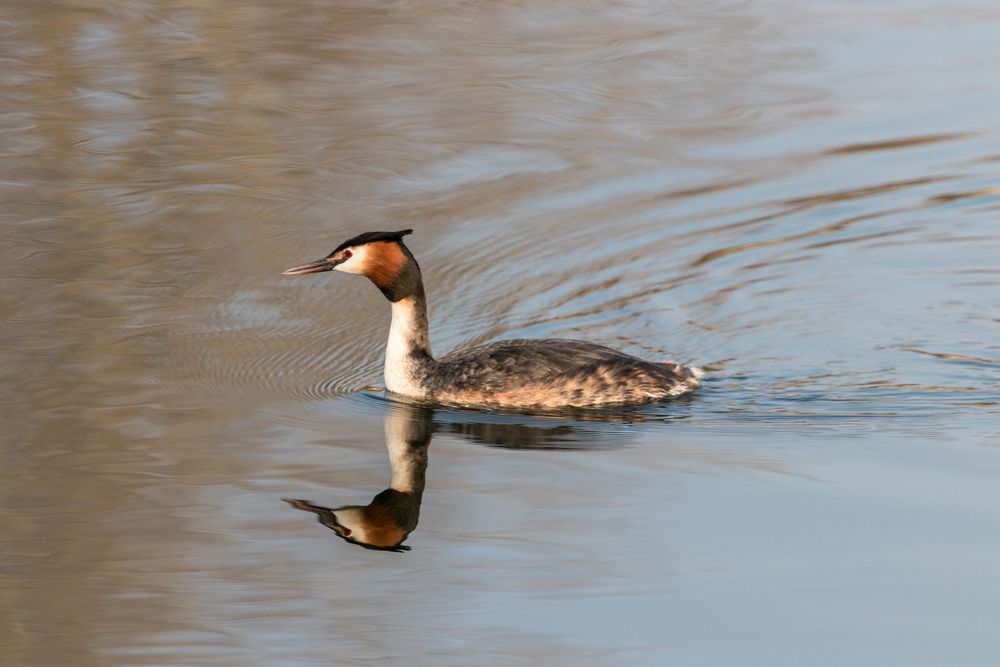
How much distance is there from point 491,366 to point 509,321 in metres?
1.45

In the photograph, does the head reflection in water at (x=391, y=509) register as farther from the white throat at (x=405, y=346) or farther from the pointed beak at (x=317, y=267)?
the pointed beak at (x=317, y=267)

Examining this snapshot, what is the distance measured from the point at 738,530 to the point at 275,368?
3337mm

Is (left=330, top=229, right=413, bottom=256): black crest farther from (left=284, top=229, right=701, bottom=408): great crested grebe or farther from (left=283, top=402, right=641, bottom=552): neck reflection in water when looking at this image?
(left=283, top=402, right=641, bottom=552): neck reflection in water

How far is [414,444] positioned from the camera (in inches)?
307

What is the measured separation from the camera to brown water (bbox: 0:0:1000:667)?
5852 millimetres

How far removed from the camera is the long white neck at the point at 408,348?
852cm

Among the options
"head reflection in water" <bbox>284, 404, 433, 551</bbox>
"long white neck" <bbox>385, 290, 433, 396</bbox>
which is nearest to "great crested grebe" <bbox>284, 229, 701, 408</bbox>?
"long white neck" <bbox>385, 290, 433, 396</bbox>

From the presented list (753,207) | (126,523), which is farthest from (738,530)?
(753,207)

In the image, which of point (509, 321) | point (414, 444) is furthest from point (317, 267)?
point (509, 321)

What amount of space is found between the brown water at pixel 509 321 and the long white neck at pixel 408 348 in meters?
0.17

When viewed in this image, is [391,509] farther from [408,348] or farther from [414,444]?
[408,348]

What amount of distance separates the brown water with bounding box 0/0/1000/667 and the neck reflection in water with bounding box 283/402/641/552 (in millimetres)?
53

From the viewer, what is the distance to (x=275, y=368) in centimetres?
887

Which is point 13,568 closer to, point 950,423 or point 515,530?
point 515,530
